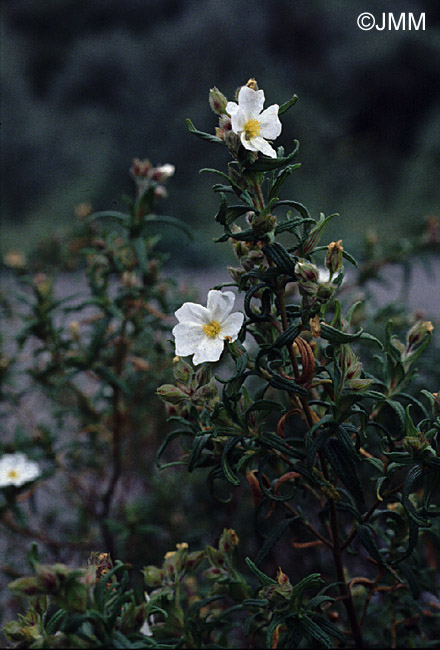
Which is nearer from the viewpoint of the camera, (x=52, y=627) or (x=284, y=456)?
(x=52, y=627)

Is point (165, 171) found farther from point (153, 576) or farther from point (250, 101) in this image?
point (153, 576)

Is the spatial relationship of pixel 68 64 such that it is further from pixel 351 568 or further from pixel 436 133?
pixel 351 568

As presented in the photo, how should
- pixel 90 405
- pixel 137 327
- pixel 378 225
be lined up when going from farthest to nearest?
pixel 378 225 < pixel 90 405 < pixel 137 327

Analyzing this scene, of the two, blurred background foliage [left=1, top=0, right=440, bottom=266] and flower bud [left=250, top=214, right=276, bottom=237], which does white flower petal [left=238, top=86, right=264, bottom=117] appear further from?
blurred background foliage [left=1, top=0, right=440, bottom=266]

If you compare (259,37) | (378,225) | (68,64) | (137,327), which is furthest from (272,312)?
(68,64)

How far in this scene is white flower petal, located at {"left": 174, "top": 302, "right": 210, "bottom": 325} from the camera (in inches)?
19.2

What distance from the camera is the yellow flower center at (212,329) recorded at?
482mm

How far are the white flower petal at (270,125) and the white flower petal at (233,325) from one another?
14 centimetres

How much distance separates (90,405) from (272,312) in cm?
67

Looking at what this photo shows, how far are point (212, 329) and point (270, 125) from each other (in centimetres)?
16

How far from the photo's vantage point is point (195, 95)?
327 cm

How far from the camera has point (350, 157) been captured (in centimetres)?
306

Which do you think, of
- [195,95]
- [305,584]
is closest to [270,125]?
[305,584]

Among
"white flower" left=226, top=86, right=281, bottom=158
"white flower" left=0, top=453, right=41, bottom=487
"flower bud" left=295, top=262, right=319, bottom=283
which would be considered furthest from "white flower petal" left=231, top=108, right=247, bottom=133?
"white flower" left=0, top=453, right=41, bottom=487
